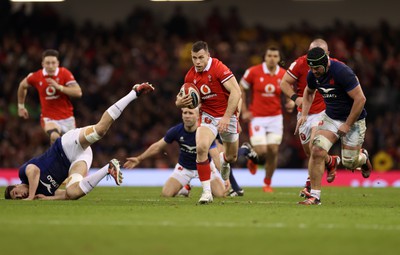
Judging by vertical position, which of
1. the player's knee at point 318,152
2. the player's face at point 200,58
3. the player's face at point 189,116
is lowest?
the player's knee at point 318,152

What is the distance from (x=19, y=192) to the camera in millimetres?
13633

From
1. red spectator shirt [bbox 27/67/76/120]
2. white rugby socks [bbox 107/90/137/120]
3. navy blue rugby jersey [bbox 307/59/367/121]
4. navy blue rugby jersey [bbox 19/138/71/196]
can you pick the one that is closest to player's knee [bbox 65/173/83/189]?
navy blue rugby jersey [bbox 19/138/71/196]

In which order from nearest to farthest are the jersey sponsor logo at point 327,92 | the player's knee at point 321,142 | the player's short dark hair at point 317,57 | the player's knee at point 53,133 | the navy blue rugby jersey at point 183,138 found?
the player's short dark hair at point 317,57, the player's knee at point 321,142, the jersey sponsor logo at point 327,92, the navy blue rugby jersey at point 183,138, the player's knee at point 53,133

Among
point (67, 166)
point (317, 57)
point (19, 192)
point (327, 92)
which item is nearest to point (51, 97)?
point (67, 166)

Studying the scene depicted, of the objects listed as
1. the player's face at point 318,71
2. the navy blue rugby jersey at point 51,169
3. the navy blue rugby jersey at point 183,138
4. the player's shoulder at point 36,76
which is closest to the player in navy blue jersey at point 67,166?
the navy blue rugby jersey at point 51,169

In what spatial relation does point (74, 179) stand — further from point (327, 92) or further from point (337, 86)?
point (337, 86)

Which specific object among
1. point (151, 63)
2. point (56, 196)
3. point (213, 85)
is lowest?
point (56, 196)

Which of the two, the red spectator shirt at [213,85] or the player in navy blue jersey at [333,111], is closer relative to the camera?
the player in navy blue jersey at [333,111]

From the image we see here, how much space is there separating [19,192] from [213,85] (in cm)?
329

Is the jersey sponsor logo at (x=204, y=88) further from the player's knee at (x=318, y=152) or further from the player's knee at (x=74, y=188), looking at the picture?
the player's knee at (x=74, y=188)

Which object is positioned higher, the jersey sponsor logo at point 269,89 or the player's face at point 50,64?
the player's face at point 50,64

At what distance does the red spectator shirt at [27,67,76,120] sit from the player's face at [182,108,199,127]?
3804 millimetres

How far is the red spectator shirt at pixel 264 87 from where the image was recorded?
18.4 m

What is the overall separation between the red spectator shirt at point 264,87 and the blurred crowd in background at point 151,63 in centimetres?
646
